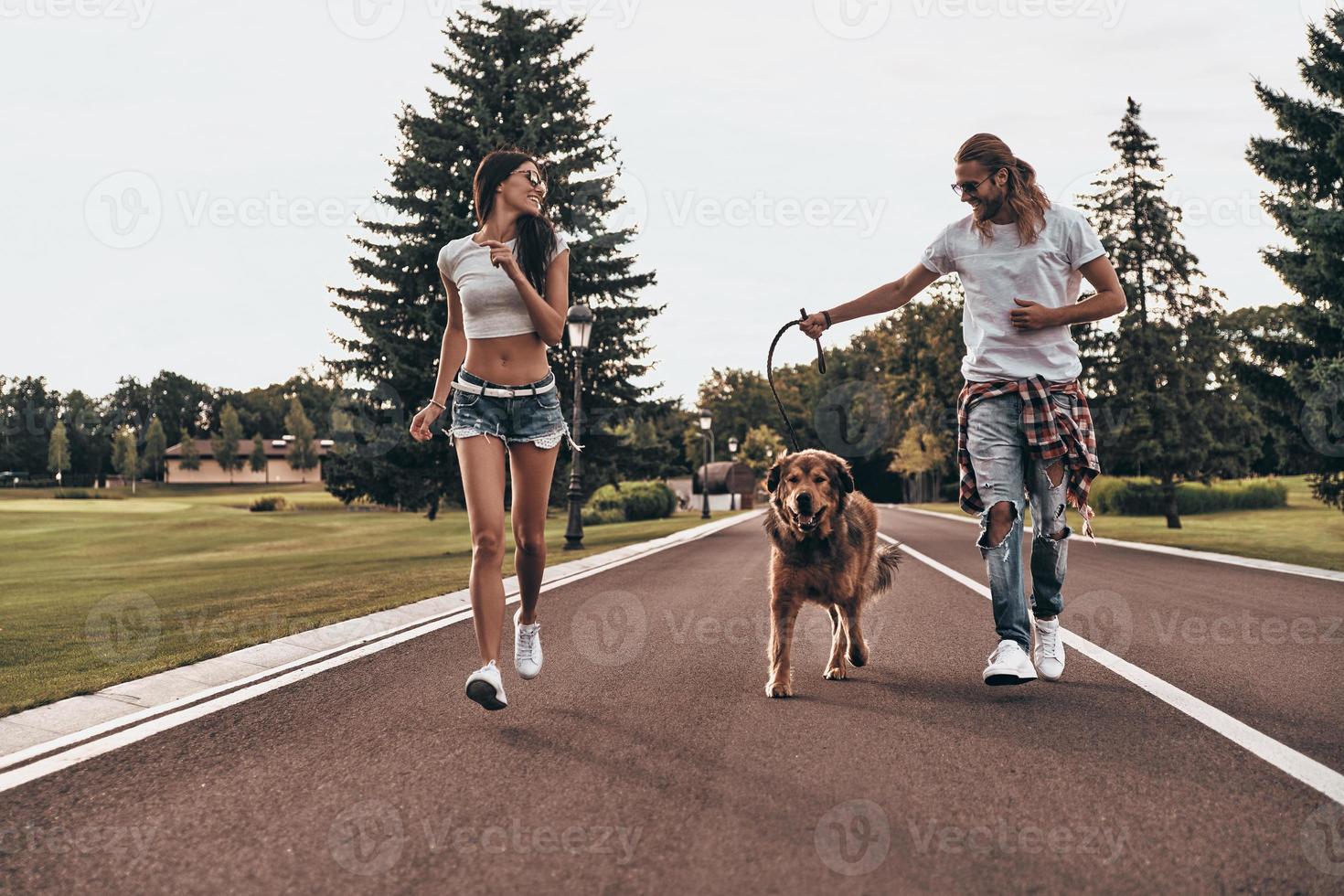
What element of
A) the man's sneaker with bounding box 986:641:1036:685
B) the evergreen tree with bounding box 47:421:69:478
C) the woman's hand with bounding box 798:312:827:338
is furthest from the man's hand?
the evergreen tree with bounding box 47:421:69:478

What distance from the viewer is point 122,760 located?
3449mm

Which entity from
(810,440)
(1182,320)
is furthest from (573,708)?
(810,440)

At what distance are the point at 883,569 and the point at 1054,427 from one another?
1.82m

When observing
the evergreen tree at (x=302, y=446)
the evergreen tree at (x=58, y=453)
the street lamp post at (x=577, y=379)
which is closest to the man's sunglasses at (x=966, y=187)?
the street lamp post at (x=577, y=379)

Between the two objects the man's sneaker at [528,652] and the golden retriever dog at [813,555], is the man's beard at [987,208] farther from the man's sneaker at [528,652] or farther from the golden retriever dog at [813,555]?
the man's sneaker at [528,652]

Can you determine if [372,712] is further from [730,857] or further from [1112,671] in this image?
[1112,671]

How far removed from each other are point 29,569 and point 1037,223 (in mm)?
20747

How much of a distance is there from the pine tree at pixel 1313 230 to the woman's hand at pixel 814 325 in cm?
1441

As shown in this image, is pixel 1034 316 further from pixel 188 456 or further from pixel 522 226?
pixel 188 456

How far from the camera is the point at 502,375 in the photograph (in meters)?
4.31

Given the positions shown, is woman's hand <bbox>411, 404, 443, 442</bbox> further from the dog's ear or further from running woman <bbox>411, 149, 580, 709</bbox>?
the dog's ear

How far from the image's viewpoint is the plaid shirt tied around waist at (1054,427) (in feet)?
14.6

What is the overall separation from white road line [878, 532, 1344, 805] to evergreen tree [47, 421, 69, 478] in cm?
8821

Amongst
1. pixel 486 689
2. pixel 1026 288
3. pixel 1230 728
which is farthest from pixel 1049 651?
pixel 486 689
